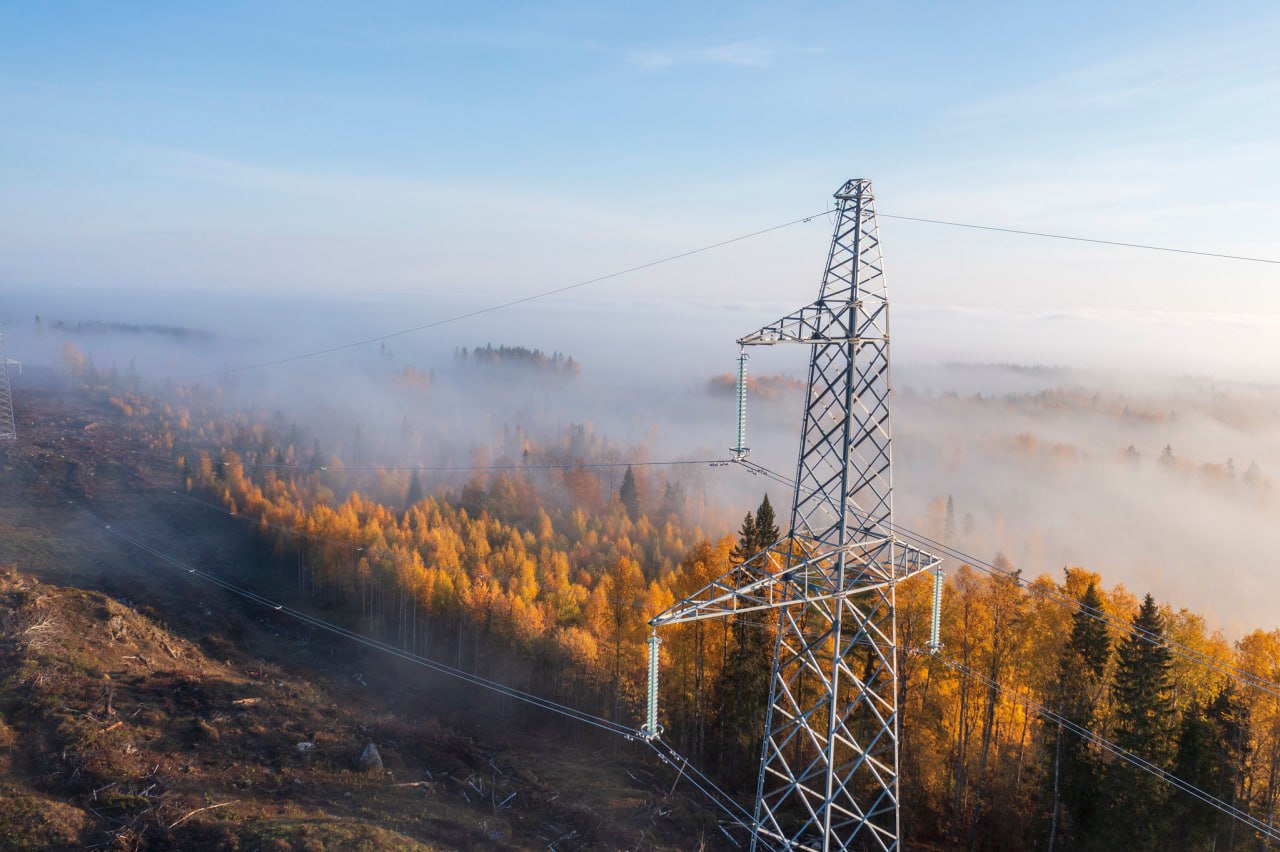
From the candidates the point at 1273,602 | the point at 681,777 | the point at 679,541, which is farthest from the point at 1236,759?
the point at 1273,602

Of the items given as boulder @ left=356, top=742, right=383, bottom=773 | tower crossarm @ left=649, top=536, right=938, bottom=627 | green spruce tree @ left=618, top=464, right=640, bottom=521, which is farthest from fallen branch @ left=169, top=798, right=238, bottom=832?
green spruce tree @ left=618, top=464, right=640, bottom=521

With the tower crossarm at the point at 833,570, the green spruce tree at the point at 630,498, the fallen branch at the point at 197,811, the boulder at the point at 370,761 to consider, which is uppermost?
the tower crossarm at the point at 833,570

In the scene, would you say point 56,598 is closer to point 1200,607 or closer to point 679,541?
point 679,541

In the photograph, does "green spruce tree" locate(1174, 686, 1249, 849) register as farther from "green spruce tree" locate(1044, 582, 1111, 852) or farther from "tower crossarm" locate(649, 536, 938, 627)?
"tower crossarm" locate(649, 536, 938, 627)

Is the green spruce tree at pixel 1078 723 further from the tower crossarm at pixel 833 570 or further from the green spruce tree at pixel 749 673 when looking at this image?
the tower crossarm at pixel 833 570

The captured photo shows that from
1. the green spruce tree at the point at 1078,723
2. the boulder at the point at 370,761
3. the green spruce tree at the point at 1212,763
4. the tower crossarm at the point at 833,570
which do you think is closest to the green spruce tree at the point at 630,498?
the boulder at the point at 370,761

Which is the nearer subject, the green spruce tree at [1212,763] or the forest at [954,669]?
the green spruce tree at [1212,763]
